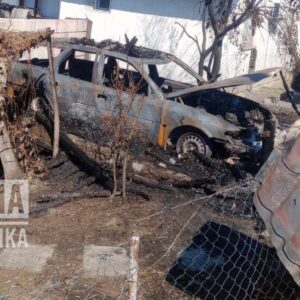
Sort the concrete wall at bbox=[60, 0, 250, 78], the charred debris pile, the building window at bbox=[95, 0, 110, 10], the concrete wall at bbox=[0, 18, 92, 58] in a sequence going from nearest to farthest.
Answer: the charred debris pile
the concrete wall at bbox=[0, 18, 92, 58]
the concrete wall at bbox=[60, 0, 250, 78]
the building window at bbox=[95, 0, 110, 10]

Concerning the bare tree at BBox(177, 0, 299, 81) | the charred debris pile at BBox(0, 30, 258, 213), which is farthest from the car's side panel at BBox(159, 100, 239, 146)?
the bare tree at BBox(177, 0, 299, 81)

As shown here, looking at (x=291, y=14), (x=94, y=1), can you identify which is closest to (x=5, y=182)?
(x=94, y=1)

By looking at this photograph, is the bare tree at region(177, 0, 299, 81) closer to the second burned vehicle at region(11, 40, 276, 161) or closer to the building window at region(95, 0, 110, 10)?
the second burned vehicle at region(11, 40, 276, 161)

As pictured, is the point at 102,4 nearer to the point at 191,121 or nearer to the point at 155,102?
the point at 155,102

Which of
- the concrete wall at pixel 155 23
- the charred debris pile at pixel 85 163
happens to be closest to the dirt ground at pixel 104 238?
the charred debris pile at pixel 85 163

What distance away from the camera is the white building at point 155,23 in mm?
13781

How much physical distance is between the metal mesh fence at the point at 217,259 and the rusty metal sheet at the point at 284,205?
110cm

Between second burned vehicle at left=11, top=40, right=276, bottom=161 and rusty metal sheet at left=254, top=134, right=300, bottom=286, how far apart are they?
4.76m

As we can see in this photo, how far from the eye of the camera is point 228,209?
6.47 meters

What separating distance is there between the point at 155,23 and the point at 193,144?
267 inches

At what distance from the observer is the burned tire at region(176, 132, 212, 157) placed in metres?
8.04

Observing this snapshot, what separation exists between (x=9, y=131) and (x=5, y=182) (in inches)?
29.0

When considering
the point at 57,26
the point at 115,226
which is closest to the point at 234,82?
the point at 115,226

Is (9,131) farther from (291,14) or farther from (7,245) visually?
(291,14)
